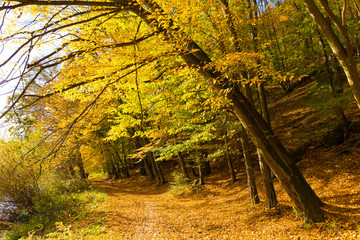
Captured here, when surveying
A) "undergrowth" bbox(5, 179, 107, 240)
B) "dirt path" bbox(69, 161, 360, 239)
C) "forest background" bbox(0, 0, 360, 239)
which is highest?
"forest background" bbox(0, 0, 360, 239)

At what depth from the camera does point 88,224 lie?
23.5 ft

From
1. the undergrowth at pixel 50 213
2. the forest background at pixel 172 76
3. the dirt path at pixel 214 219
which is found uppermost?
the forest background at pixel 172 76

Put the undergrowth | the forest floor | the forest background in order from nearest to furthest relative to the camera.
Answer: the forest background → the forest floor → the undergrowth

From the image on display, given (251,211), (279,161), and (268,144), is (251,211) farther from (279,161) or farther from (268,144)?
(268,144)

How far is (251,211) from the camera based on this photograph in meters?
Result: 6.42

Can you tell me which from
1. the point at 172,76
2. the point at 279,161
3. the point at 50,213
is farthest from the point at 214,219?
the point at 50,213

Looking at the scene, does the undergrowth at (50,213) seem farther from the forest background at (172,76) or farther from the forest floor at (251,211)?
the forest floor at (251,211)

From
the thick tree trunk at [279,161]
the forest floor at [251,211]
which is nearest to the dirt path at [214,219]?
the forest floor at [251,211]

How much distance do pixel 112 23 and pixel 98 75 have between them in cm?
228

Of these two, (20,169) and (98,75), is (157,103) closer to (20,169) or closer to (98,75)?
(98,75)

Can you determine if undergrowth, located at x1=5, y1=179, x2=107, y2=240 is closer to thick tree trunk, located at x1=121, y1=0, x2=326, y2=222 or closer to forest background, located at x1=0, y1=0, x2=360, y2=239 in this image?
forest background, located at x1=0, y1=0, x2=360, y2=239

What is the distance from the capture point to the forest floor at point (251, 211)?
4.47m

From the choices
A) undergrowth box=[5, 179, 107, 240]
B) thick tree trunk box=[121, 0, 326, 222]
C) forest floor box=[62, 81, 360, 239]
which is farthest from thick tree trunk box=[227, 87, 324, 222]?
undergrowth box=[5, 179, 107, 240]

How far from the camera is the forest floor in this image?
176 inches
